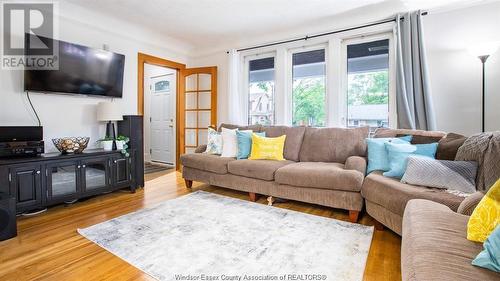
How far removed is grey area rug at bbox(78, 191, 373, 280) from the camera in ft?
5.31

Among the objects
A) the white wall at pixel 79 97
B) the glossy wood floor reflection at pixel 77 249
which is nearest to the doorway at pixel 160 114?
the white wall at pixel 79 97

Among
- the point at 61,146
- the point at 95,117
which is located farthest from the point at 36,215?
the point at 95,117

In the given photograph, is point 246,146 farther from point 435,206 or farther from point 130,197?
point 435,206

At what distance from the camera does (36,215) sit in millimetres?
2617

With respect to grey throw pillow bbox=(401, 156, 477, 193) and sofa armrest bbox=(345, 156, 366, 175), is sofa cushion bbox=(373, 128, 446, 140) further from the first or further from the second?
grey throw pillow bbox=(401, 156, 477, 193)

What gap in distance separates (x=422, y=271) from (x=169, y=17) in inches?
152

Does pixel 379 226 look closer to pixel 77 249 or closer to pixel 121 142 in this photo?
pixel 77 249

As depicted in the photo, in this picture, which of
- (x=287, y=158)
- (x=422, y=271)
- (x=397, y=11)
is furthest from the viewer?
(x=287, y=158)

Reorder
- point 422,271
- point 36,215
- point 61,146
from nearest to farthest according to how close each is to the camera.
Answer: point 422,271, point 36,215, point 61,146

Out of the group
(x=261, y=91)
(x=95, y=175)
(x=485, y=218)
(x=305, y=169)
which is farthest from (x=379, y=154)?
(x=95, y=175)

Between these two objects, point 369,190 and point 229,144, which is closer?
point 369,190

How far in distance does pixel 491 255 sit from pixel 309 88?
331cm

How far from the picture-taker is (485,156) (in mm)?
1880

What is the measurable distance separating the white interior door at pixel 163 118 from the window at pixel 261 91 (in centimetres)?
170
